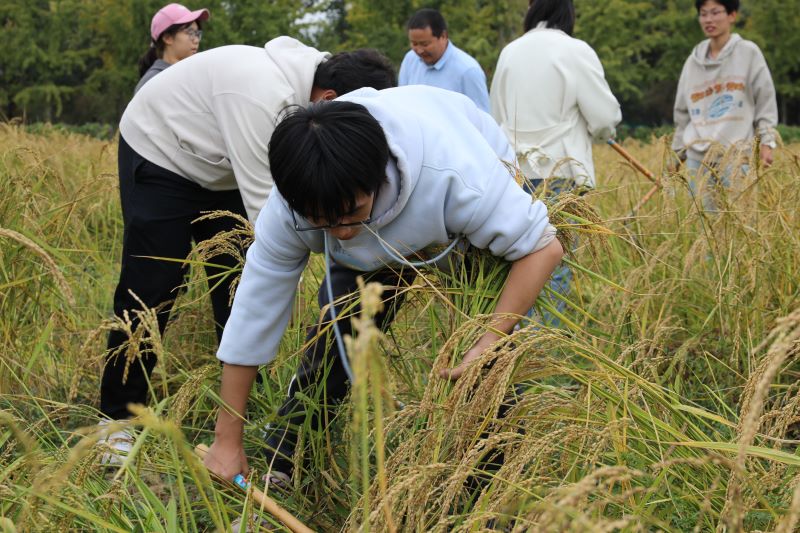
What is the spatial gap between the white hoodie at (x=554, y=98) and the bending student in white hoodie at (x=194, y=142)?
1.46 metres

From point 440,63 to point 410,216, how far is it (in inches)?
138

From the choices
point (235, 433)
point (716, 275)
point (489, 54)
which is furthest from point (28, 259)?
point (489, 54)

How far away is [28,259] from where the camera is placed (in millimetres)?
2486

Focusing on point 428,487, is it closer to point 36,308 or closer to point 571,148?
point 36,308

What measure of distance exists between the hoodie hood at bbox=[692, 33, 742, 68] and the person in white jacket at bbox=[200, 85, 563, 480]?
315 cm

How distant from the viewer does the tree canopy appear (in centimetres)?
2091

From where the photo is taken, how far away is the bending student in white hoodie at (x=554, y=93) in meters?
3.68

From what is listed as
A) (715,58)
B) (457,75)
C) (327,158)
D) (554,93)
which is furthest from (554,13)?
(327,158)

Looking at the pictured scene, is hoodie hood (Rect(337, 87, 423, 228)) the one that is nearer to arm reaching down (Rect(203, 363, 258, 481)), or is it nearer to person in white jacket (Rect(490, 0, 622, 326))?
arm reaching down (Rect(203, 363, 258, 481))

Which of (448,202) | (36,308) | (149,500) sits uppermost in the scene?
(448,202)

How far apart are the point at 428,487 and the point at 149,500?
0.51 metres

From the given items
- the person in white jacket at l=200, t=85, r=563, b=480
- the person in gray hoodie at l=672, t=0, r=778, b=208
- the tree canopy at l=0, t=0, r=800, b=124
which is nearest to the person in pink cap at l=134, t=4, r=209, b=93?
the person in white jacket at l=200, t=85, r=563, b=480

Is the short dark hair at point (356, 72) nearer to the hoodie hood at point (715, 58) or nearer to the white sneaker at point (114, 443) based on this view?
the white sneaker at point (114, 443)

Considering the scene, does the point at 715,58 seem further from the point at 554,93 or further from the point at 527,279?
the point at 527,279
